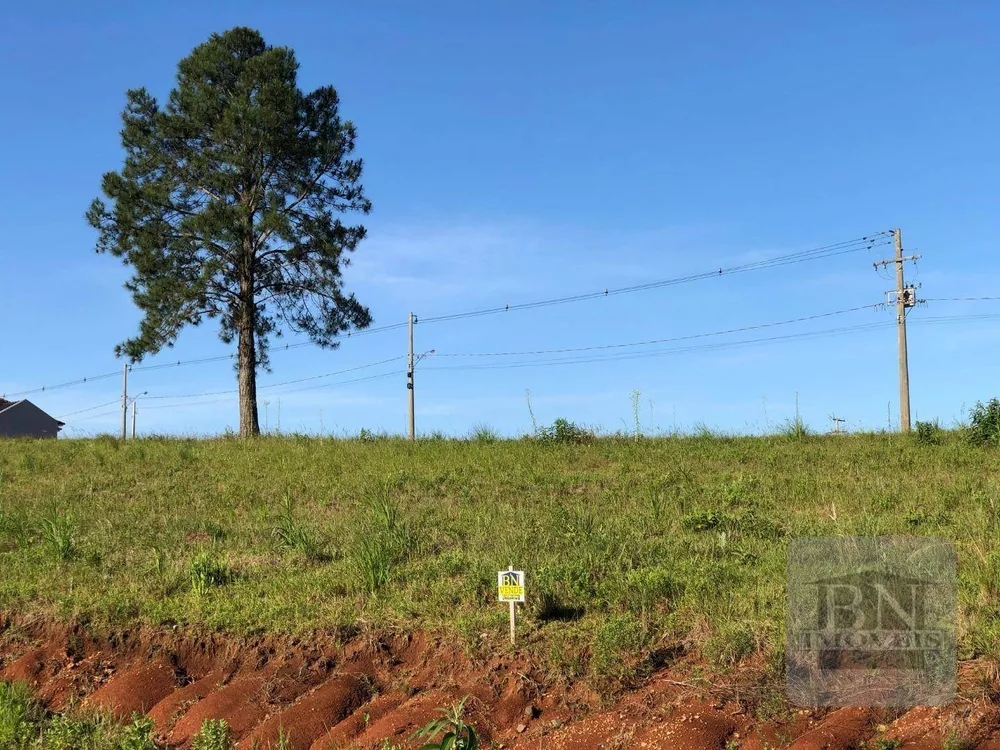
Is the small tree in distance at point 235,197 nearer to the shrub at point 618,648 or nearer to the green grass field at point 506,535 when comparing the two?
the green grass field at point 506,535

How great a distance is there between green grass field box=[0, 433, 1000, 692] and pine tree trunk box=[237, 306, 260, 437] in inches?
379

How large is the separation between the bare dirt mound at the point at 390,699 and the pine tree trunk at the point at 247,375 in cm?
1876

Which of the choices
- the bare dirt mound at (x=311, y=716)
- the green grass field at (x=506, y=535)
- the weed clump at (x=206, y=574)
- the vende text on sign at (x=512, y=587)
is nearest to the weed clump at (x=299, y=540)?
the green grass field at (x=506, y=535)

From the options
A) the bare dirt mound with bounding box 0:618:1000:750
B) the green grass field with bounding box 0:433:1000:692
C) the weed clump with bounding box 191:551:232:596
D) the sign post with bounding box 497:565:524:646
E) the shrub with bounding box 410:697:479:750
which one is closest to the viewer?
the shrub with bounding box 410:697:479:750

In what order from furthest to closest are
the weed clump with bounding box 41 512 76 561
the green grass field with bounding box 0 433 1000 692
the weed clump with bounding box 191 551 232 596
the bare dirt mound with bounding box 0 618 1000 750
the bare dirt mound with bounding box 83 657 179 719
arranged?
the weed clump with bounding box 41 512 76 561 < the weed clump with bounding box 191 551 232 596 < the bare dirt mound with bounding box 83 657 179 719 < the green grass field with bounding box 0 433 1000 692 < the bare dirt mound with bounding box 0 618 1000 750

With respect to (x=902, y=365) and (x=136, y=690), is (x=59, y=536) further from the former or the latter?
(x=902, y=365)

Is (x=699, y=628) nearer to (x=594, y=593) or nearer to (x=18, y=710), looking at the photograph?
(x=594, y=593)

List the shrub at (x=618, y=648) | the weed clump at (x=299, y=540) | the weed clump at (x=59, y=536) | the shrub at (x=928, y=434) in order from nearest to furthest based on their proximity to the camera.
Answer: the shrub at (x=618, y=648) < the weed clump at (x=299, y=540) < the weed clump at (x=59, y=536) < the shrub at (x=928, y=434)

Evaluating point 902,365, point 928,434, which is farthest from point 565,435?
point 902,365

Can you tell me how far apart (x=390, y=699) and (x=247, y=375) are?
2224cm

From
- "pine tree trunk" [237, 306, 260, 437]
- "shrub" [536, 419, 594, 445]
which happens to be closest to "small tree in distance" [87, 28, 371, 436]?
"pine tree trunk" [237, 306, 260, 437]

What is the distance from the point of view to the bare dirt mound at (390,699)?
573 centimetres

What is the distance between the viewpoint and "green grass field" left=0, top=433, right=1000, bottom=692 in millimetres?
7613

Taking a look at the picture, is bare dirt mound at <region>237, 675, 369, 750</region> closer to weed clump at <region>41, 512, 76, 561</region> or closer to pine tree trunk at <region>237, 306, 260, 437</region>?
weed clump at <region>41, 512, 76, 561</region>
